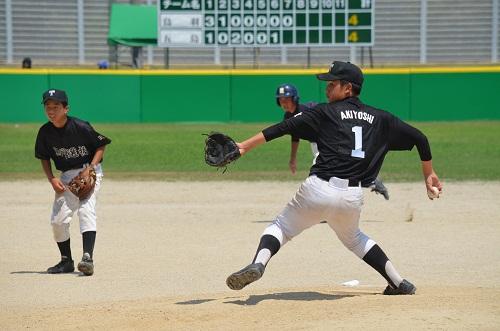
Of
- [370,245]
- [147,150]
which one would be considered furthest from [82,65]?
[370,245]

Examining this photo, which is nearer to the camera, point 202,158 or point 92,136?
point 92,136

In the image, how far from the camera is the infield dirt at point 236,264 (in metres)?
5.84

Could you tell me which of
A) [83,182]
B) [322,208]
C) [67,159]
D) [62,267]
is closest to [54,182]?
[83,182]

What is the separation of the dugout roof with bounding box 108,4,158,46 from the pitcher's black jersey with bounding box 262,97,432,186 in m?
26.0

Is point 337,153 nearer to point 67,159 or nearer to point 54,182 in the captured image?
point 54,182

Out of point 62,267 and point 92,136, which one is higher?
point 92,136

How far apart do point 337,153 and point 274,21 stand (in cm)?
2142

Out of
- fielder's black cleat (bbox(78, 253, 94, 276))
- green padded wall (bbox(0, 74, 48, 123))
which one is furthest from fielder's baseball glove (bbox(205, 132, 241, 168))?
green padded wall (bbox(0, 74, 48, 123))

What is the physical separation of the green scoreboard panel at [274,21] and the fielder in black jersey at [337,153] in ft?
69.0

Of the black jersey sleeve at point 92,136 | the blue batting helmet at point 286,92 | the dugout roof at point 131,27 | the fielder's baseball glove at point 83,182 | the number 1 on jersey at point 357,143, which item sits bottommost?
the fielder's baseball glove at point 83,182

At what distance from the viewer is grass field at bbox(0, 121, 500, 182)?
16.7m

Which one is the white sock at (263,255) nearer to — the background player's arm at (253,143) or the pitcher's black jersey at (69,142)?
the background player's arm at (253,143)

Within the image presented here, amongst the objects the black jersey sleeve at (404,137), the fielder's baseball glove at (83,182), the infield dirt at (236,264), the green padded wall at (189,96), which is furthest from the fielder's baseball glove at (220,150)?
the green padded wall at (189,96)

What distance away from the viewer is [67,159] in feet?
27.0
